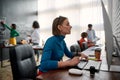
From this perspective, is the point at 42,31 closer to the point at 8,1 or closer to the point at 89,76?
the point at 8,1

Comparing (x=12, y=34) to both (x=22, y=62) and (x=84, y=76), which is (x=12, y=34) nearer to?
(x=22, y=62)

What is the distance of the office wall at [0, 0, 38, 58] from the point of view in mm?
6215

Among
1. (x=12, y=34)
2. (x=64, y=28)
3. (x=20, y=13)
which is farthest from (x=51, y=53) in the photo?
(x=20, y=13)

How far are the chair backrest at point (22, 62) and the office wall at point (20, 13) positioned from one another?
467 centimetres

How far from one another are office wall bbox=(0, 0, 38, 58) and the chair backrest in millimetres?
4668

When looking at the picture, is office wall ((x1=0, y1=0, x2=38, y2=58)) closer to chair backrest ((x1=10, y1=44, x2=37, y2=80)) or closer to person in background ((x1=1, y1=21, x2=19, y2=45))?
person in background ((x1=1, y1=21, x2=19, y2=45))

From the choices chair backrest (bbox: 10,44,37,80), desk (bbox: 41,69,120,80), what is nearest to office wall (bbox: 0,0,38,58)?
chair backrest (bbox: 10,44,37,80)

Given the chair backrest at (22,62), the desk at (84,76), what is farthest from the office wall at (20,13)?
the desk at (84,76)

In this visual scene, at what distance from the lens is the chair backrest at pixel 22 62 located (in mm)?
1435

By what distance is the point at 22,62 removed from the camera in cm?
154

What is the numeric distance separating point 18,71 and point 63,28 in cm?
57

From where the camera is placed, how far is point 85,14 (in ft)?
23.5

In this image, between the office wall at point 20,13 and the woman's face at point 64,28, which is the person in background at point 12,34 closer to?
the office wall at point 20,13

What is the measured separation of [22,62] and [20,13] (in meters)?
5.76
